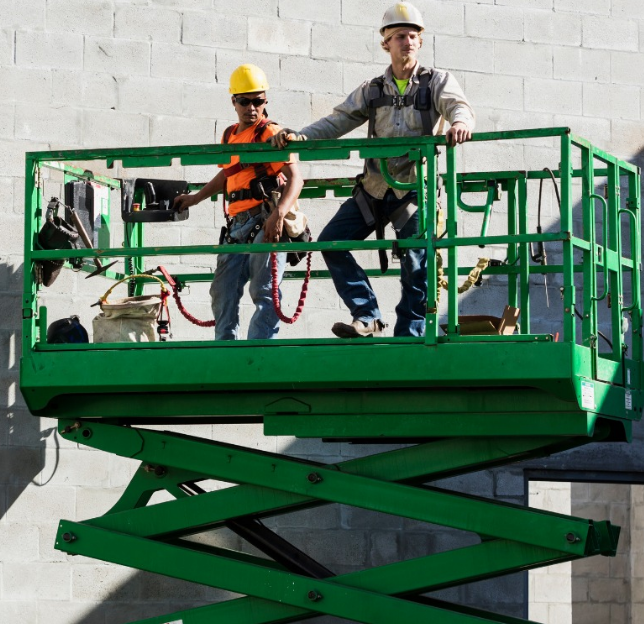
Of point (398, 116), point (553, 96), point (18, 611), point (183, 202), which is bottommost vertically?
point (18, 611)

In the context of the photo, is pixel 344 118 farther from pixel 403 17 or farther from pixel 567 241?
pixel 567 241

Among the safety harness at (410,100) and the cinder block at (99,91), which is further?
the cinder block at (99,91)

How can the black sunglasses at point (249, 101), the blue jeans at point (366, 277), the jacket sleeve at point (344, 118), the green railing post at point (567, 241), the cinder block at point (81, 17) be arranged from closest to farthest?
the green railing post at point (567, 241), the blue jeans at point (366, 277), the jacket sleeve at point (344, 118), the black sunglasses at point (249, 101), the cinder block at point (81, 17)

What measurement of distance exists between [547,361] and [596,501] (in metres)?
10.5

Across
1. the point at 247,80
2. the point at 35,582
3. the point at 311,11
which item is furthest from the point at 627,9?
the point at 35,582

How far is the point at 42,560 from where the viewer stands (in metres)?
8.72

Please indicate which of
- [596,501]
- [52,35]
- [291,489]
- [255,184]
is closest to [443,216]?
[255,184]

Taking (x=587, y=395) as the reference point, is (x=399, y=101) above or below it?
above

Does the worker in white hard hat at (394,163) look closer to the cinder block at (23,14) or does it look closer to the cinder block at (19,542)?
the cinder block at (23,14)

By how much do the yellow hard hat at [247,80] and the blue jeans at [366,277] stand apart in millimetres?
814

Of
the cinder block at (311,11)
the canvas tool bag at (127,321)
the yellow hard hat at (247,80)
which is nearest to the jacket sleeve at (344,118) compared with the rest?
the yellow hard hat at (247,80)

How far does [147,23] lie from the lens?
9211mm

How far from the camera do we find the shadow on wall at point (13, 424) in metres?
8.74

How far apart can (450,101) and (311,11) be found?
3336 millimetres
